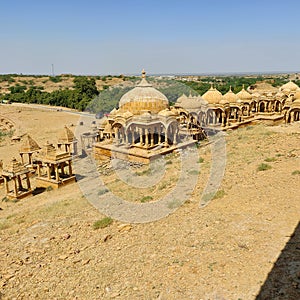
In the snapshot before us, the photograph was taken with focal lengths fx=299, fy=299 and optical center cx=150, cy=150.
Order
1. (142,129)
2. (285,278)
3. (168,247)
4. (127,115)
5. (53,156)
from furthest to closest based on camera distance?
(142,129) < (127,115) < (53,156) < (168,247) < (285,278)

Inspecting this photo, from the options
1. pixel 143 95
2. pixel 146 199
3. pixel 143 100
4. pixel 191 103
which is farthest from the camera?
pixel 191 103

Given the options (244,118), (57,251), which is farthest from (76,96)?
(57,251)

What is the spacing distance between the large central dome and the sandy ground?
9.51 meters

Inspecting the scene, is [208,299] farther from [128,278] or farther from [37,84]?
[37,84]

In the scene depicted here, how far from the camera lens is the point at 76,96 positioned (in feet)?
175

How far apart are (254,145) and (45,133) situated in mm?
25306

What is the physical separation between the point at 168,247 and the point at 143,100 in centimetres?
1431

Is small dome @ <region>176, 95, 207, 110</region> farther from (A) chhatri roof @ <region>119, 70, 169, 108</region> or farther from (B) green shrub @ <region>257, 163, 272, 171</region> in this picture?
(B) green shrub @ <region>257, 163, 272, 171</region>

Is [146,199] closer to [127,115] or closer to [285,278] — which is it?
[285,278]

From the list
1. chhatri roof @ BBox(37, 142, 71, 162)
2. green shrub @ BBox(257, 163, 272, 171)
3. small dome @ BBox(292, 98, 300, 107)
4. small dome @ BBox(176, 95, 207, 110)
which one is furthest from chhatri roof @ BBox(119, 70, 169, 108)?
small dome @ BBox(292, 98, 300, 107)

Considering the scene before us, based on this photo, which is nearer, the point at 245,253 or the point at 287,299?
the point at 287,299

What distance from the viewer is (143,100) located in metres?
19.8

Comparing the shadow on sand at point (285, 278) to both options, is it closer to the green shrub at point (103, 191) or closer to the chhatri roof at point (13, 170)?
the green shrub at point (103, 191)

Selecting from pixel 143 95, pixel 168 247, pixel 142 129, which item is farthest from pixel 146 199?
pixel 143 95
